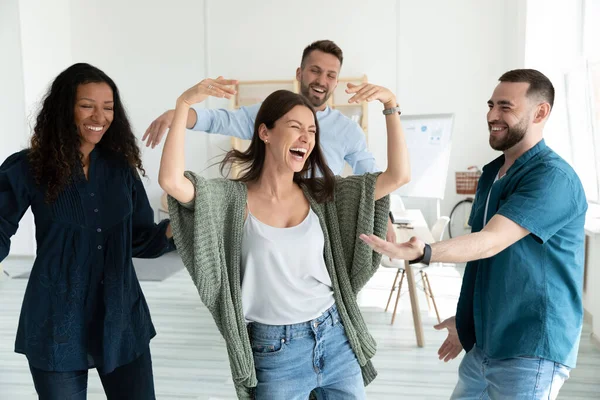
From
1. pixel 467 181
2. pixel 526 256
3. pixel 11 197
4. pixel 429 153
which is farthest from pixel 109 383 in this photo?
pixel 467 181

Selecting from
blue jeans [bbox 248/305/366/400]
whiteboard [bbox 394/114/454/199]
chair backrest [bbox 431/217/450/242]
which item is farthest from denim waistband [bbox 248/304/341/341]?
whiteboard [bbox 394/114/454/199]

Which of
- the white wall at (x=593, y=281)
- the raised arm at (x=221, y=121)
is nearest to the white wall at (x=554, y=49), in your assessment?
the white wall at (x=593, y=281)

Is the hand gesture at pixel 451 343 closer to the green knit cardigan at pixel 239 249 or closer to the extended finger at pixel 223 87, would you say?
the green knit cardigan at pixel 239 249

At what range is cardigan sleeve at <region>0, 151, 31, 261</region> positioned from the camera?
5.92 ft

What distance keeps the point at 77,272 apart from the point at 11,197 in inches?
12.3

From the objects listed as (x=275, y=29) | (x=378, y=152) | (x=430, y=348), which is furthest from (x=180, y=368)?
(x=275, y=29)

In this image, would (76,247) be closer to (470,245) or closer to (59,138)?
(59,138)

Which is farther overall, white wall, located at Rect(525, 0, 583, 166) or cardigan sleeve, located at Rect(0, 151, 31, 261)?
white wall, located at Rect(525, 0, 583, 166)

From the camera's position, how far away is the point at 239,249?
1.69m

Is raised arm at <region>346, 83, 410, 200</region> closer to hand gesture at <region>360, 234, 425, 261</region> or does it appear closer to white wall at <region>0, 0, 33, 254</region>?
hand gesture at <region>360, 234, 425, 261</region>

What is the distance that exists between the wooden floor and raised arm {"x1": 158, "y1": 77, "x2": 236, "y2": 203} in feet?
6.95

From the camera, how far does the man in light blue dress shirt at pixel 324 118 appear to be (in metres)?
Result: 2.79

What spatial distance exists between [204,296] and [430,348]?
283 centimetres

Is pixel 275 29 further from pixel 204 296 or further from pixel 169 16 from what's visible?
pixel 204 296
